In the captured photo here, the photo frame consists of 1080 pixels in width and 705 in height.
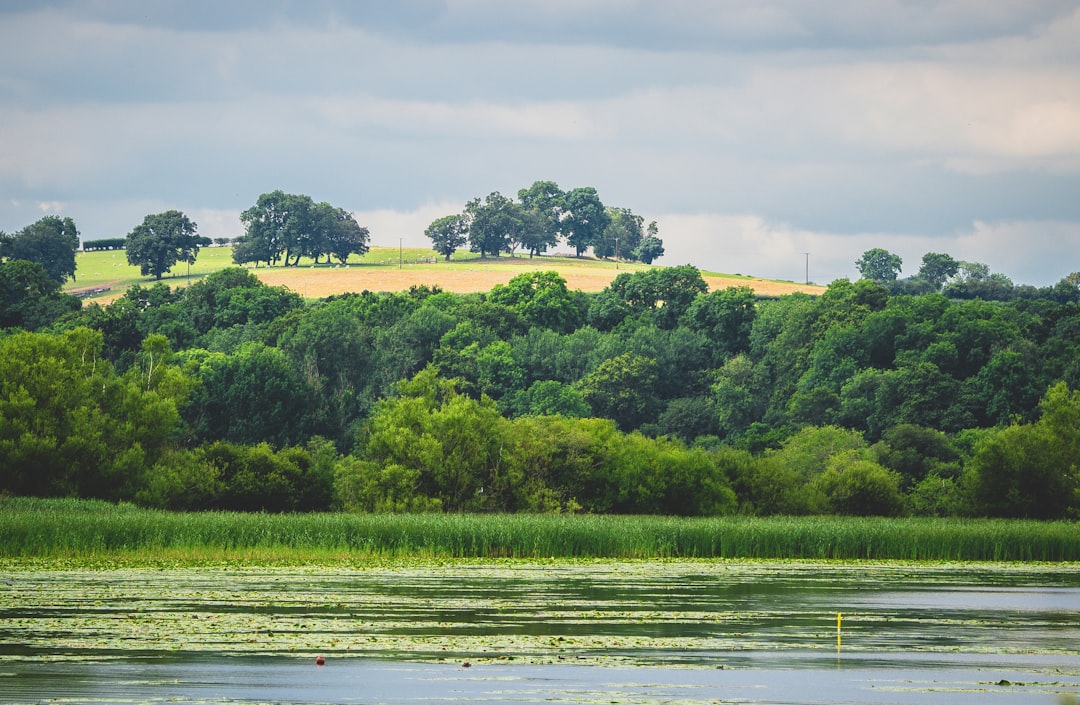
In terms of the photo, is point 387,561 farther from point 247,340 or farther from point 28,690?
point 247,340

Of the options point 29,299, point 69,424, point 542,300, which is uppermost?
point 29,299

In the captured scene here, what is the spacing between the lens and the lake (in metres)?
22.4

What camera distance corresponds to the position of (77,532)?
50844 mm

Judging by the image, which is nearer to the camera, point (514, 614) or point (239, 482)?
point (514, 614)

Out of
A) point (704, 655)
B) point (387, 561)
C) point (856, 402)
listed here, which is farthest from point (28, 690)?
point (856, 402)

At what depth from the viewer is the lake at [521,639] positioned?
22422 millimetres

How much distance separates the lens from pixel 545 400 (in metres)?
136

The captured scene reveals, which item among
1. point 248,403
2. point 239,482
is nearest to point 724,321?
point 248,403

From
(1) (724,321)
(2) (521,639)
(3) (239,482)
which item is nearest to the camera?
(2) (521,639)

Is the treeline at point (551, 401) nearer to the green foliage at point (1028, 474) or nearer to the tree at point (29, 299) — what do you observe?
the green foliage at point (1028, 474)

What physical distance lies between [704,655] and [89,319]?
405 feet

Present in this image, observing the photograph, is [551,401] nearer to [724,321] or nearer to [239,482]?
[724,321]

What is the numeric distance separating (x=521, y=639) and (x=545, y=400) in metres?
108

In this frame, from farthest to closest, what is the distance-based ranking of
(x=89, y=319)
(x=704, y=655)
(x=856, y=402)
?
1. (x=89, y=319)
2. (x=856, y=402)
3. (x=704, y=655)
